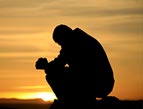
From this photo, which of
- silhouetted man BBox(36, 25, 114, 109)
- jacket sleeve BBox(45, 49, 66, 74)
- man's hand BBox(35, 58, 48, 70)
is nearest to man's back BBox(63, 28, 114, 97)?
silhouetted man BBox(36, 25, 114, 109)

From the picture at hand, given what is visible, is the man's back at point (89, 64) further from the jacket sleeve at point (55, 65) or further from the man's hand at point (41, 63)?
the man's hand at point (41, 63)

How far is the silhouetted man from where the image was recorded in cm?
1312

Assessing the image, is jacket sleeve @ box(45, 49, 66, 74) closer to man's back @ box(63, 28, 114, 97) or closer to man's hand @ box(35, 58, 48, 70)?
man's hand @ box(35, 58, 48, 70)

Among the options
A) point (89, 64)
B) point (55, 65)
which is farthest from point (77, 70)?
point (55, 65)

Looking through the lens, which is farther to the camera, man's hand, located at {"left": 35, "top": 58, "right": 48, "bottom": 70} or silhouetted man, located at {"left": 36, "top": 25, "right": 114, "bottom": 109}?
silhouetted man, located at {"left": 36, "top": 25, "right": 114, "bottom": 109}

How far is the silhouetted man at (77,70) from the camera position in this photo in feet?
43.1

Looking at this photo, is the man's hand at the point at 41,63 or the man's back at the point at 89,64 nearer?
the man's hand at the point at 41,63

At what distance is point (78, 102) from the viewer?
13.3 metres

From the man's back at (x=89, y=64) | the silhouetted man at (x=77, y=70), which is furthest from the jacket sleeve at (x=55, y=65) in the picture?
the man's back at (x=89, y=64)

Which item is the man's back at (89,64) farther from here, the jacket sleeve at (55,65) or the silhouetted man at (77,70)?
the jacket sleeve at (55,65)

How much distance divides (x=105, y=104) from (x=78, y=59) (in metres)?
1.50

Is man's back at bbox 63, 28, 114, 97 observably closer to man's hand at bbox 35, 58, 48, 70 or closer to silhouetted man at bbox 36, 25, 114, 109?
silhouetted man at bbox 36, 25, 114, 109

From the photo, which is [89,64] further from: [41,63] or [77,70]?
[41,63]

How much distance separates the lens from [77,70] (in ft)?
44.0
